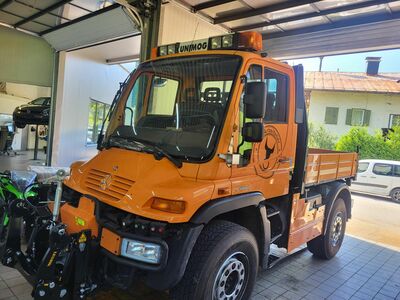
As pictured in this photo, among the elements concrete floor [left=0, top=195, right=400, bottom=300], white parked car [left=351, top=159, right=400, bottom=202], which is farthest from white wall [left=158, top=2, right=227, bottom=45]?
white parked car [left=351, top=159, right=400, bottom=202]

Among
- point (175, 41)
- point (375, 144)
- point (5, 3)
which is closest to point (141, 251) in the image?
point (175, 41)

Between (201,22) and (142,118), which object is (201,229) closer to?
(142,118)

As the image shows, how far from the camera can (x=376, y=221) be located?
8953 mm

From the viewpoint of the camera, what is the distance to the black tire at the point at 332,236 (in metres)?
5.12

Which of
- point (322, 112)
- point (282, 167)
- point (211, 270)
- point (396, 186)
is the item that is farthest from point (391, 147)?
point (211, 270)

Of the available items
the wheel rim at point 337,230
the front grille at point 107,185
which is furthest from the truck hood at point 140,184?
the wheel rim at point 337,230

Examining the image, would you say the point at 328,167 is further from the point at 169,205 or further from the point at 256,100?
the point at 169,205

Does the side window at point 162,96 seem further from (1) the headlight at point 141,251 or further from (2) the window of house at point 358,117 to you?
(2) the window of house at point 358,117

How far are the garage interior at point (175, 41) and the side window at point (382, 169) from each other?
2277 mm

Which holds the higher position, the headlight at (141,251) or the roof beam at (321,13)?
the roof beam at (321,13)

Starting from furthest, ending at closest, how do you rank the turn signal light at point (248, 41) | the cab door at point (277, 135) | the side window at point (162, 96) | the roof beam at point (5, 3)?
the roof beam at point (5, 3) → the side window at point (162, 96) → the cab door at point (277, 135) → the turn signal light at point (248, 41)

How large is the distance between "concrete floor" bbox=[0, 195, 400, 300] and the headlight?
1.29m

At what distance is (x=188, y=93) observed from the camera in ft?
11.0

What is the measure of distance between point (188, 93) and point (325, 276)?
318 cm
